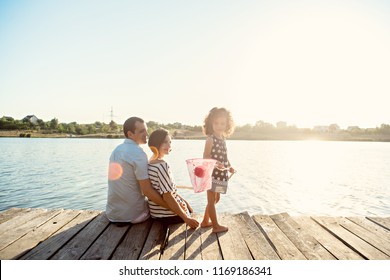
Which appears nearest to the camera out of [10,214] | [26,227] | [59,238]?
[59,238]

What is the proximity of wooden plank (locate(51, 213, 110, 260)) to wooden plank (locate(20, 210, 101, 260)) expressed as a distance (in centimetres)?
6

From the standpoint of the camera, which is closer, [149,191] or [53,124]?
[149,191]

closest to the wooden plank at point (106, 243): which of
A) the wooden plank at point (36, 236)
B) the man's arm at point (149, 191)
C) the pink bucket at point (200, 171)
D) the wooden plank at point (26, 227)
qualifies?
the man's arm at point (149, 191)

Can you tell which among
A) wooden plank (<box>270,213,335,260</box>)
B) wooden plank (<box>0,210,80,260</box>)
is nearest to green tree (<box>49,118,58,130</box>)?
wooden plank (<box>0,210,80,260</box>)

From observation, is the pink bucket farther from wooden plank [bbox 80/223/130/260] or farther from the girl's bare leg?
wooden plank [bbox 80/223/130/260]

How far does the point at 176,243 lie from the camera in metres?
3.11

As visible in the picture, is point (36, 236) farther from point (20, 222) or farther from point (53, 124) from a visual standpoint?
point (53, 124)

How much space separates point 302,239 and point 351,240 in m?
0.55

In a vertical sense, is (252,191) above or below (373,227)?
below

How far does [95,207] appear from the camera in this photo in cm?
758

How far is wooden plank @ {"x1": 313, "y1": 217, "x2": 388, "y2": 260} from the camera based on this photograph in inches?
116

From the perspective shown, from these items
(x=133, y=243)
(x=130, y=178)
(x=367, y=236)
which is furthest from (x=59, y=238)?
(x=367, y=236)

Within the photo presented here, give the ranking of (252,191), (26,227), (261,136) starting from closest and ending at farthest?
(26,227) < (252,191) < (261,136)

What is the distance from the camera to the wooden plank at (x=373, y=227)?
3475 millimetres
